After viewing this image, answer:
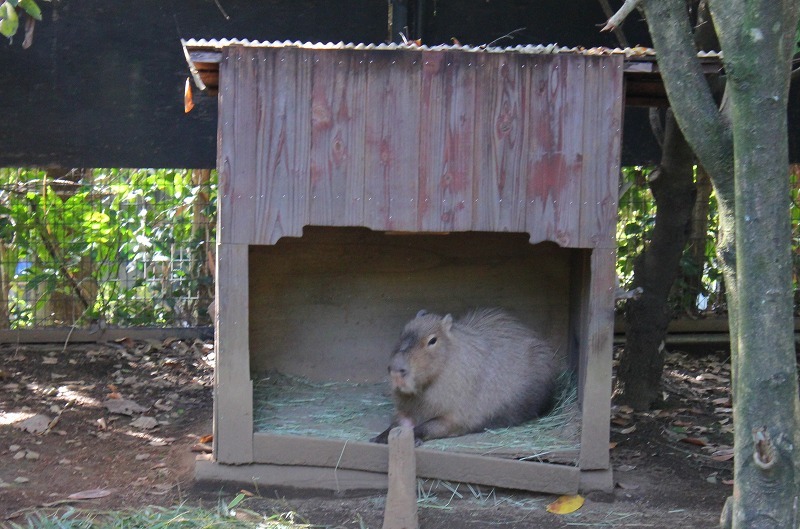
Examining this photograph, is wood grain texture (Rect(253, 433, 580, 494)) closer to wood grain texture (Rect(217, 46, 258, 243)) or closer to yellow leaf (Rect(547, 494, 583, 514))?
yellow leaf (Rect(547, 494, 583, 514))

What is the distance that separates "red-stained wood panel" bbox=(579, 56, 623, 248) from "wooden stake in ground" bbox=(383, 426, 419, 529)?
134 cm

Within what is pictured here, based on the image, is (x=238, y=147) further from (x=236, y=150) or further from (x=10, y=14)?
(x=10, y=14)

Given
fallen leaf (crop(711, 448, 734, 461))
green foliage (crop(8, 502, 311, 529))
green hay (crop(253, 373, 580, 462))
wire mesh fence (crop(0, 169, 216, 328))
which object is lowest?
green foliage (crop(8, 502, 311, 529))

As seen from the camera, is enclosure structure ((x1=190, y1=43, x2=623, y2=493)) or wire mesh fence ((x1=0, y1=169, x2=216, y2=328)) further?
wire mesh fence ((x1=0, y1=169, x2=216, y2=328))

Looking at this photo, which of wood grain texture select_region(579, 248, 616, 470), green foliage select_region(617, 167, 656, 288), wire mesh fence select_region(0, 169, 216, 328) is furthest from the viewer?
green foliage select_region(617, 167, 656, 288)

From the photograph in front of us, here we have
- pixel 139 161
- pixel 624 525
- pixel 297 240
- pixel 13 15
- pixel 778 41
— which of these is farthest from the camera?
pixel 139 161

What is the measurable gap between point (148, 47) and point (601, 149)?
335 centimetres

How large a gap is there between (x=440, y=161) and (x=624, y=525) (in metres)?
1.98

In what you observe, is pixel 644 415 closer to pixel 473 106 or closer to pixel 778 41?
pixel 473 106

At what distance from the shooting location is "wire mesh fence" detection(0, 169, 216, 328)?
766 centimetres

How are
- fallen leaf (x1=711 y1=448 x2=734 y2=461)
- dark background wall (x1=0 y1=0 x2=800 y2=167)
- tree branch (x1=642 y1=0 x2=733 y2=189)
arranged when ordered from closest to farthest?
tree branch (x1=642 y1=0 x2=733 y2=189) → fallen leaf (x1=711 y1=448 x2=734 y2=461) → dark background wall (x1=0 y1=0 x2=800 y2=167)

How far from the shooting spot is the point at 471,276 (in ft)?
21.0

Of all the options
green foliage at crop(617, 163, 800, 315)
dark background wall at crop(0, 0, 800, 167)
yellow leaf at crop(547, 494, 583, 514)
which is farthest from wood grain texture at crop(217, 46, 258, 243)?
green foliage at crop(617, 163, 800, 315)

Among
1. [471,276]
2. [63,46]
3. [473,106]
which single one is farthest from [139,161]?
[473,106]
